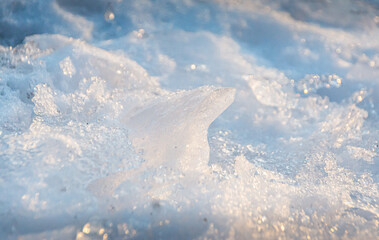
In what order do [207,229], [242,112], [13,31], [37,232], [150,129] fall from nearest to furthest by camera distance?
[37,232] → [207,229] → [150,129] → [13,31] → [242,112]

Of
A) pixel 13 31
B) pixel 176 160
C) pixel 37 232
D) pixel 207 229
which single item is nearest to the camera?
pixel 37 232

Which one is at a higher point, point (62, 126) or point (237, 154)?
point (62, 126)

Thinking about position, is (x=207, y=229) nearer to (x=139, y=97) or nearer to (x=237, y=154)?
(x=237, y=154)

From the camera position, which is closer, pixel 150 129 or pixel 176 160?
pixel 176 160

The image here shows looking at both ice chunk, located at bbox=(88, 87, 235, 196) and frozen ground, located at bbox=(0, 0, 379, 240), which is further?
ice chunk, located at bbox=(88, 87, 235, 196)

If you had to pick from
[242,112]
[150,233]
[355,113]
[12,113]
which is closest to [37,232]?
[150,233]

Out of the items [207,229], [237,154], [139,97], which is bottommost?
[207,229]

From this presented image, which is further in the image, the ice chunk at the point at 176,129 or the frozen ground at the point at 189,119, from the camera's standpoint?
the ice chunk at the point at 176,129

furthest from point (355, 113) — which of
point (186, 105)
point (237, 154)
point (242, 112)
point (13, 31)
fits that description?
point (13, 31)
